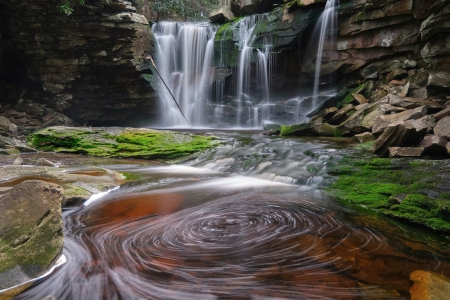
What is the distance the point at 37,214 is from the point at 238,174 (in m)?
4.64

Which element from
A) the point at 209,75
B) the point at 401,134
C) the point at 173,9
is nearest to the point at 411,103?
the point at 401,134

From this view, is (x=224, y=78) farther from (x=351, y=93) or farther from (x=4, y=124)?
(x=4, y=124)

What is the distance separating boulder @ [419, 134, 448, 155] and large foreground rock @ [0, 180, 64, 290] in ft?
18.0

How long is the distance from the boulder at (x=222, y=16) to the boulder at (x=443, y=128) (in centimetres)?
1622

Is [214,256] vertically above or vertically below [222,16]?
below

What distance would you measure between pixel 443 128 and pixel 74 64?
61.9 feet

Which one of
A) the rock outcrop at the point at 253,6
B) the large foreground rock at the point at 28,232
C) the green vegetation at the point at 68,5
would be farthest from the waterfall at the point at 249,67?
the large foreground rock at the point at 28,232

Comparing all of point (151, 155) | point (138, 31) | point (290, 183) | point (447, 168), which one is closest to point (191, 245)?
point (290, 183)

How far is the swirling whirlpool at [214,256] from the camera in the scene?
7.50ft

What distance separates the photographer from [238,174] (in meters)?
6.89

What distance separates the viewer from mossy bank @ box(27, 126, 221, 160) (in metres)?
9.32

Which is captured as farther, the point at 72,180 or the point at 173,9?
the point at 173,9

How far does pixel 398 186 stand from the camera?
4379mm

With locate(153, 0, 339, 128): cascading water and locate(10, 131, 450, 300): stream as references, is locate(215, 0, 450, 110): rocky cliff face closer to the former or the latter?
locate(153, 0, 339, 128): cascading water
